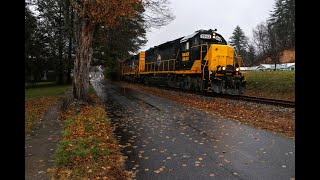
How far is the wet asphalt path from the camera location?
17.5ft

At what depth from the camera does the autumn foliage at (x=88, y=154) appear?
5336 millimetres

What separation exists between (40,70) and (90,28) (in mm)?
23572

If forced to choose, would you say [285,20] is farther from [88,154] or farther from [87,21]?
[88,154]

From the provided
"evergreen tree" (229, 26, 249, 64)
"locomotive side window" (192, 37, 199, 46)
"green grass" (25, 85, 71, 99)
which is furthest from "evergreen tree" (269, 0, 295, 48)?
"green grass" (25, 85, 71, 99)

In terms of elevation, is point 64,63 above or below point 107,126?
above

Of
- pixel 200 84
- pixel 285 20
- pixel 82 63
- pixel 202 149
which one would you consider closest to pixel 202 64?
pixel 200 84

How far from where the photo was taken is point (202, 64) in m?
18.9

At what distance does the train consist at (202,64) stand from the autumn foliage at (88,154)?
1003cm

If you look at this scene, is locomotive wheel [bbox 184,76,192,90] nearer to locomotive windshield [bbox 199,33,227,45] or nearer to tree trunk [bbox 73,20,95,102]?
locomotive windshield [bbox 199,33,227,45]

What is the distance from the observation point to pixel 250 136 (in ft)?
26.2

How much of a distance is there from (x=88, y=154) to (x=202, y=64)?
44.7ft

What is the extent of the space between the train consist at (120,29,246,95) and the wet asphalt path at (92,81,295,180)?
7423mm
